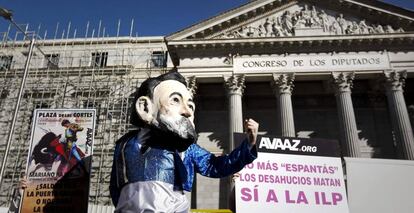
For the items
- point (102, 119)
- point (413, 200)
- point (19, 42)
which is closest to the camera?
point (413, 200)

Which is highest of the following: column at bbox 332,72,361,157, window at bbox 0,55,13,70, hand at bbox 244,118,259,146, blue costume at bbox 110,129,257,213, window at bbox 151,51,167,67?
window at bbox 151,51,167,67

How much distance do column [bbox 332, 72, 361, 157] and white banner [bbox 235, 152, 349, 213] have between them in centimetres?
924

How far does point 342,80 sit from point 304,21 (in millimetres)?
4654

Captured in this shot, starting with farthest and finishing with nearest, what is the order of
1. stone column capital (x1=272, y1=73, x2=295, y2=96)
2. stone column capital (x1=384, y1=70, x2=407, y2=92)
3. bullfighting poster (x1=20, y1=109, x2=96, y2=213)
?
stone column capital (x1=272, y1=73, x2=295, y2=96)
stone column capital (x1=384, y1=70, x2=407, y2=92)
bullfighting poster (x1=20, y1=109, x2=96, y2=213)

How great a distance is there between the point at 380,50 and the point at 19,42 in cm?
2611

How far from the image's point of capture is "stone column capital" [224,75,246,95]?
69.3ft

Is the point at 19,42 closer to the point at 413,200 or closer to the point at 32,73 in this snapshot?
the point at 32,73

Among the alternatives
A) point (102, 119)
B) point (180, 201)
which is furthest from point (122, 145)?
point (102, 119)

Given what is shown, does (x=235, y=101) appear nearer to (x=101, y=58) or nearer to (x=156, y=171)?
(x=101, y=58)

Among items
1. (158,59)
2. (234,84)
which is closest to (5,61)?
(158,59)

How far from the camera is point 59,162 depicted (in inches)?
281

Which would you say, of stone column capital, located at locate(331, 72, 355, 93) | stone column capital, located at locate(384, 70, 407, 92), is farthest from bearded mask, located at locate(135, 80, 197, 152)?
stone column capital, located at locate(384, 70, 407, 92)

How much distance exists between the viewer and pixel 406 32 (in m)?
21.5

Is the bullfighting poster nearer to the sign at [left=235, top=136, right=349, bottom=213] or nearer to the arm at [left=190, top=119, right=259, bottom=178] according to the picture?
the arm at [left=190, top=119, right=259, bottom=178]
